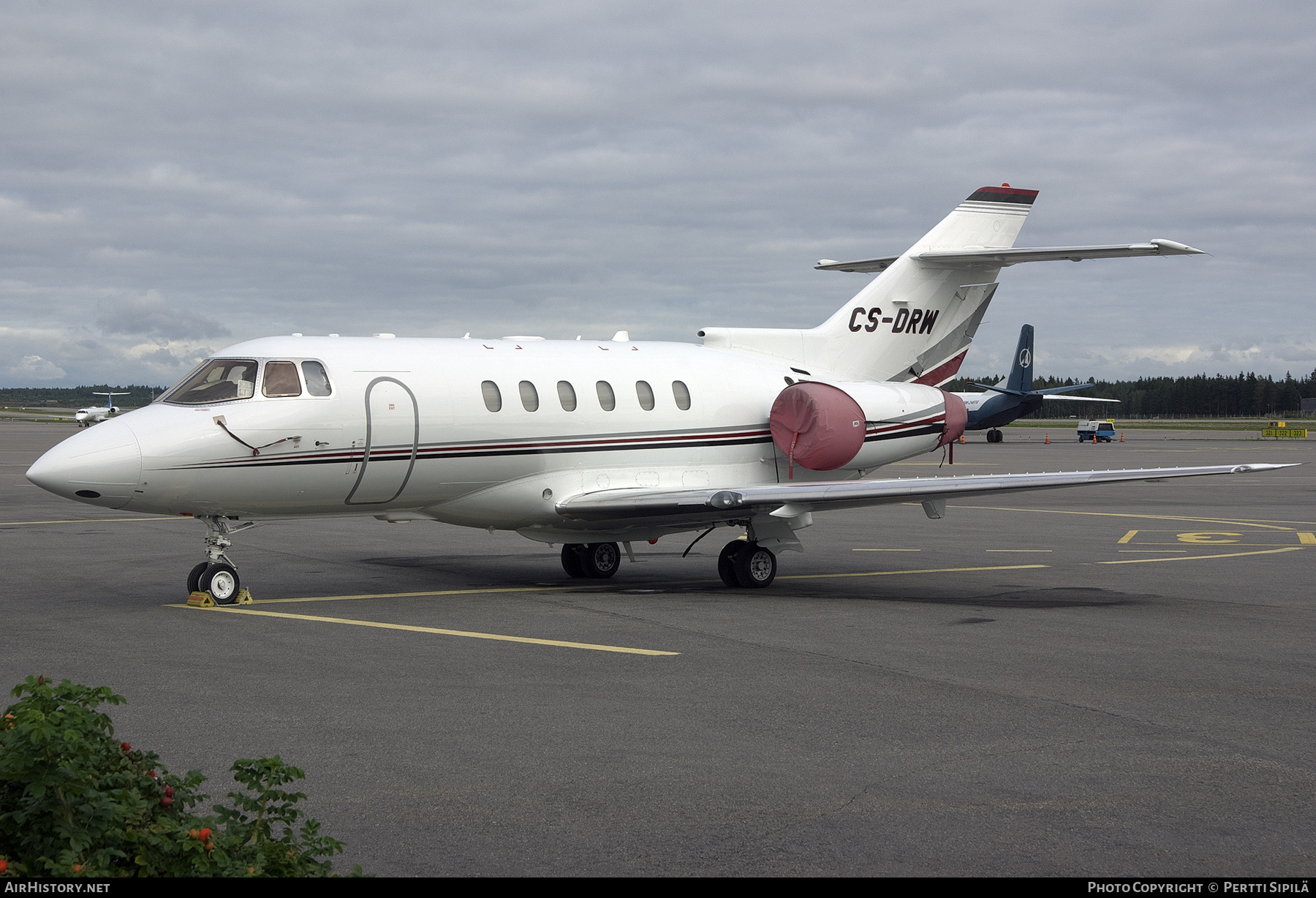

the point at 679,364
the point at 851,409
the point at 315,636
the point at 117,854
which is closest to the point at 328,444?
the point at 315,636

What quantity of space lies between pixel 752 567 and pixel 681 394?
2.74 meters

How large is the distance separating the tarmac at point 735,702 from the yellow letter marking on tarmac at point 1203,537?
9.64ft

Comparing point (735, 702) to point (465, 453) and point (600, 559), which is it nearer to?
point (465, 453)

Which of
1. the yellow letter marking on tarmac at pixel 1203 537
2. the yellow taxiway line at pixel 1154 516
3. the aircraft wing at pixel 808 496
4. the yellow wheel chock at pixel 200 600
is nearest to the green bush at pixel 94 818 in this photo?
the yellow wheel chock at pixel 200 600

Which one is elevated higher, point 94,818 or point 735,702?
point 94,818

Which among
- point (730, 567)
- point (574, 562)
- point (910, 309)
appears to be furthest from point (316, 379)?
point (910, 309)

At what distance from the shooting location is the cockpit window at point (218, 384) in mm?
13555

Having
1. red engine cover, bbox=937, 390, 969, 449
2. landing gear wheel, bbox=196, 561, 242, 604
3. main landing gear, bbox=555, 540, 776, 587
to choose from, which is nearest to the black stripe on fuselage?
landing gear wheel, bbox=196, 561, 242, 604

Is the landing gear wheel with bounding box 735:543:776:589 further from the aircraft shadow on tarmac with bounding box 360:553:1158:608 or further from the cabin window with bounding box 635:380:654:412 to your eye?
the cabin window with bounding box 635:380:654:412

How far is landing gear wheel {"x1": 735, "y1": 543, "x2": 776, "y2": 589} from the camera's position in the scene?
16062 millimetres

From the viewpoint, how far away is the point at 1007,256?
18609 mm

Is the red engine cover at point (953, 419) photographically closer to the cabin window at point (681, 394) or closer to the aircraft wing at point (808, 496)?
the aircraft wing at point (808, 496)

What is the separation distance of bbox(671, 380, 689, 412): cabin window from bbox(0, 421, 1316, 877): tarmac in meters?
2.52

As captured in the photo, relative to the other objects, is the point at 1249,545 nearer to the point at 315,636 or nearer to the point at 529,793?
the point at 315,636
